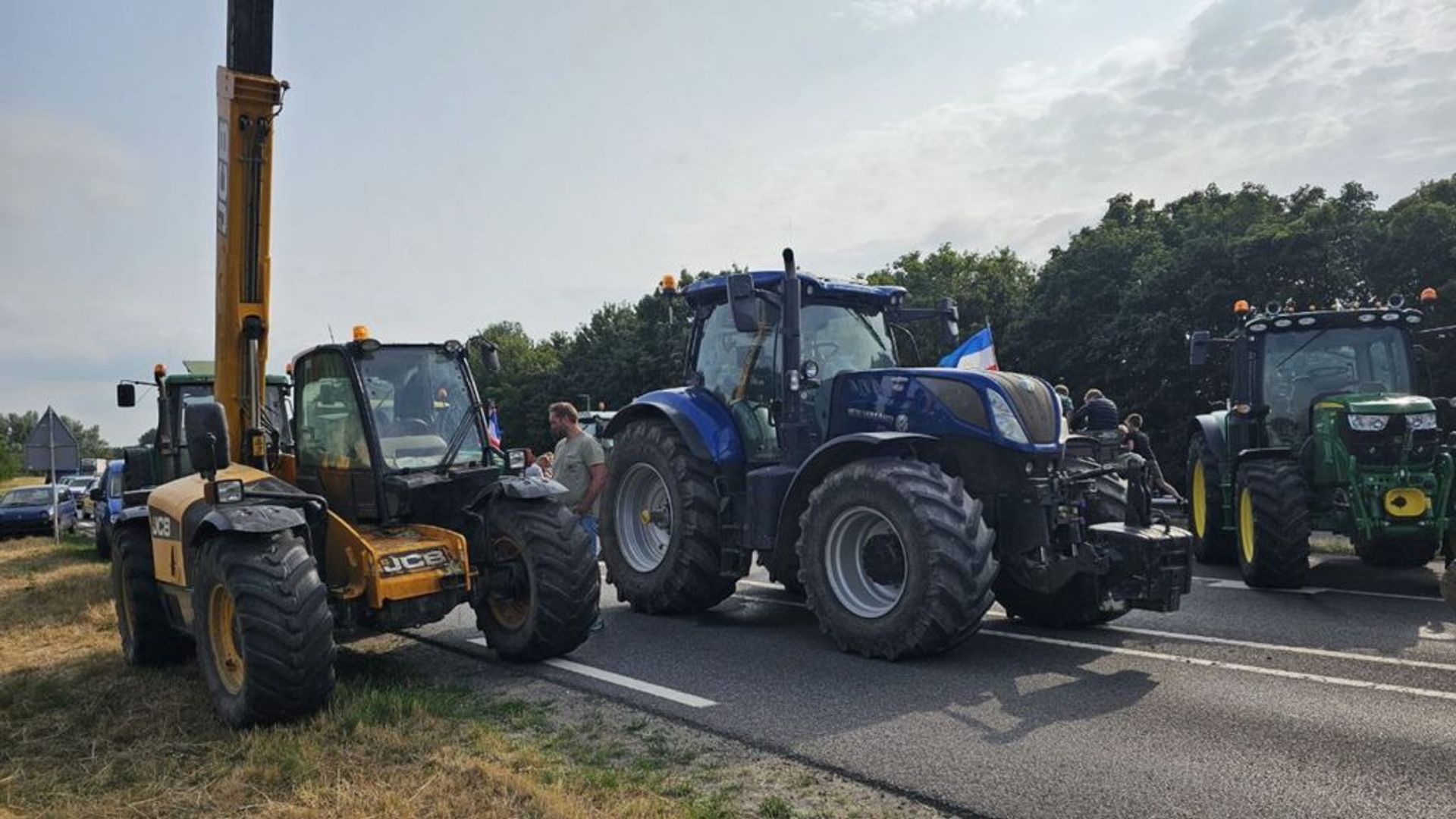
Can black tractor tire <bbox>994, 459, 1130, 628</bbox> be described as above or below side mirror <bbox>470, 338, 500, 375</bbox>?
below

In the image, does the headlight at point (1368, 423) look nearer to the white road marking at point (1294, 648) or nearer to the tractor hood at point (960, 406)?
the white road marking at point (1294, 648)

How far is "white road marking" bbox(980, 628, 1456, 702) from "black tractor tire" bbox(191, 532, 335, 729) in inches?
173

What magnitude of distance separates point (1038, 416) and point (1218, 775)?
2961 millimetres

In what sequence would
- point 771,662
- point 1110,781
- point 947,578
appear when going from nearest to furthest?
point 1110,781 → point 947,578 → point 771,662

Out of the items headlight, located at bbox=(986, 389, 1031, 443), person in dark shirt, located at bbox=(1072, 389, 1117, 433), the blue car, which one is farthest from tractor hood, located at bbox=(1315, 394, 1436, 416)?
the blue car

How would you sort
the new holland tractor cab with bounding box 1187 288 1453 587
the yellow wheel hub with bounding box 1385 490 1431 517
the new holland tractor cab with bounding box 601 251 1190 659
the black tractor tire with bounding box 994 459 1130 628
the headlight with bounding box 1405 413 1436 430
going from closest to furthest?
the new holland tractor cab with bounding box 601 251 1190 659 → the black tractor tire with bounding box 994 459 1130 628 → the yellow wheel hub with bounding box 1385 490 1431 517 → the new holland tractor cab with bounding box 1187 288 1453 587 → the headlight with bounding box 1405 413 1436 430

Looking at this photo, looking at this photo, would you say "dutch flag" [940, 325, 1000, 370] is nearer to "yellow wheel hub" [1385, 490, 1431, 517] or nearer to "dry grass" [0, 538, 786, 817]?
"yellow wheel hub" [1385, 490, 1431, 517]

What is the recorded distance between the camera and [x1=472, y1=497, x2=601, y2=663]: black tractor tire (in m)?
6.58

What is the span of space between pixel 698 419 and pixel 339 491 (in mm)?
2785

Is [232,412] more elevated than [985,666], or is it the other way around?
[232,412]

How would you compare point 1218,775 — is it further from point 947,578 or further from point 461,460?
point 461,460

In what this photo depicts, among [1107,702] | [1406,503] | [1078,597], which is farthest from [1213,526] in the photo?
[1107,702]

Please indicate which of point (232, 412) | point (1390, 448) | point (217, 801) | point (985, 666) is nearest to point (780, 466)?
point (985, 666)

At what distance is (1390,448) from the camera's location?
9016 mm
